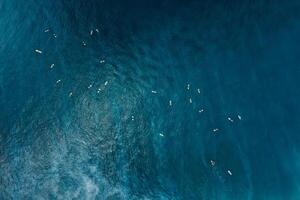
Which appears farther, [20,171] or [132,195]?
[20,171]

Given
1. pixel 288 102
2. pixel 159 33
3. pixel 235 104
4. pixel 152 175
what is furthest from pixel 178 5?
pixel 152 175

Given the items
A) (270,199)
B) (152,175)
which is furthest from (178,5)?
(270,199)

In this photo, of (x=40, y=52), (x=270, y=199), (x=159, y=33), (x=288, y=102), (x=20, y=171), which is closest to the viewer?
(x=270, y=199)

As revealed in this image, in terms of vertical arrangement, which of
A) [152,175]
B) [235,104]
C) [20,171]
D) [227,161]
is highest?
[235,104]

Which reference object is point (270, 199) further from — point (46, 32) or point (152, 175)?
point (46, 32)

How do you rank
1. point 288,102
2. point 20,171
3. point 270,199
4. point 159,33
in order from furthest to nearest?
point 159,33
point 20,171
point 288,102
point 270,199

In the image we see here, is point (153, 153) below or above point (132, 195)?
above

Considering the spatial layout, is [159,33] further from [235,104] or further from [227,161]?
[227,161]
